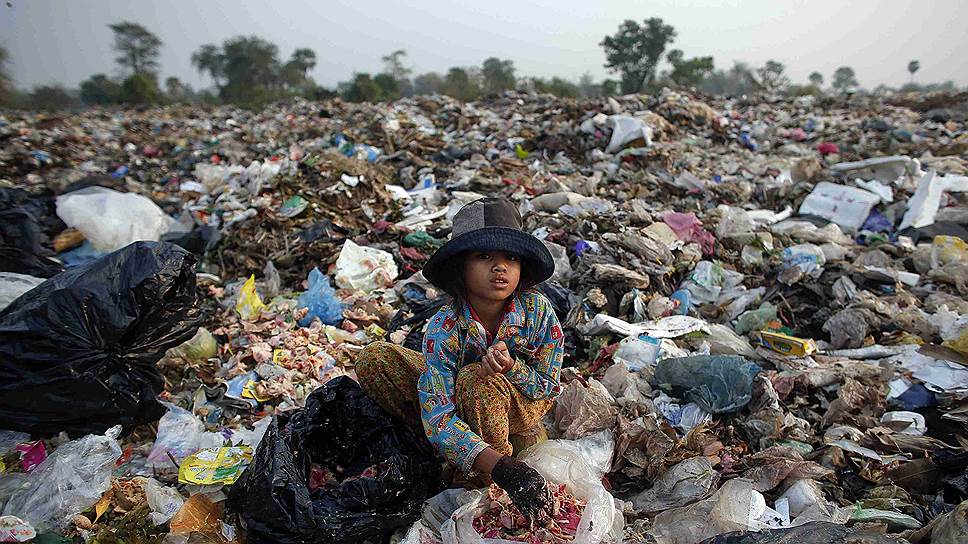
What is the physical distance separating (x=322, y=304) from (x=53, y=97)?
28.8 metres

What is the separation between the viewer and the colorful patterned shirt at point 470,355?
1.55 meters

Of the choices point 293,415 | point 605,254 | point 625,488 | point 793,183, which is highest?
point 793,183

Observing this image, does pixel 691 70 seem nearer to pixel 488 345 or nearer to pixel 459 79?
pixel 459 79

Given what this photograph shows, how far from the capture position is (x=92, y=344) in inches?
79.0

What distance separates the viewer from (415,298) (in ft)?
10.8

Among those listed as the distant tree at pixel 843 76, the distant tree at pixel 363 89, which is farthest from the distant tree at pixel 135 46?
the distant tree at pixel 843 76

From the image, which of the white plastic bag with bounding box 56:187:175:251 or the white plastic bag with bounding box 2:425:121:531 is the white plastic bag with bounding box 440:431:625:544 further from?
the white plastic bag with bounding box 56:187:175:251

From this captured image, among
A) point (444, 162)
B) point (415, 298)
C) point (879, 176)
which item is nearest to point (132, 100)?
point (444, 162)

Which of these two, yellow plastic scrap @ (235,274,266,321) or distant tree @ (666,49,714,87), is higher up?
distant tree @ (666,49,714,87)

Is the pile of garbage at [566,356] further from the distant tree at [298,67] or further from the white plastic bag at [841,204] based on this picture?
the distant tree at [298,67]

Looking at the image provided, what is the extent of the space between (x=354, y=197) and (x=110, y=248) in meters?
1.93

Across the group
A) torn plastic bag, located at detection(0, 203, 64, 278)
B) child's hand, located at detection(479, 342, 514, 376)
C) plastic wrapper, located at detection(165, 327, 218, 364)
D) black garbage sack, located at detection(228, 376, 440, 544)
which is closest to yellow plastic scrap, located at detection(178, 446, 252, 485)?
black garbage sack, located at detection(228, 376, 440, 544)

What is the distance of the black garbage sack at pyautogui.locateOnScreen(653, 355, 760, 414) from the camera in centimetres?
222

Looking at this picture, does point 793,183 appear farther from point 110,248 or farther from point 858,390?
point 110,248
